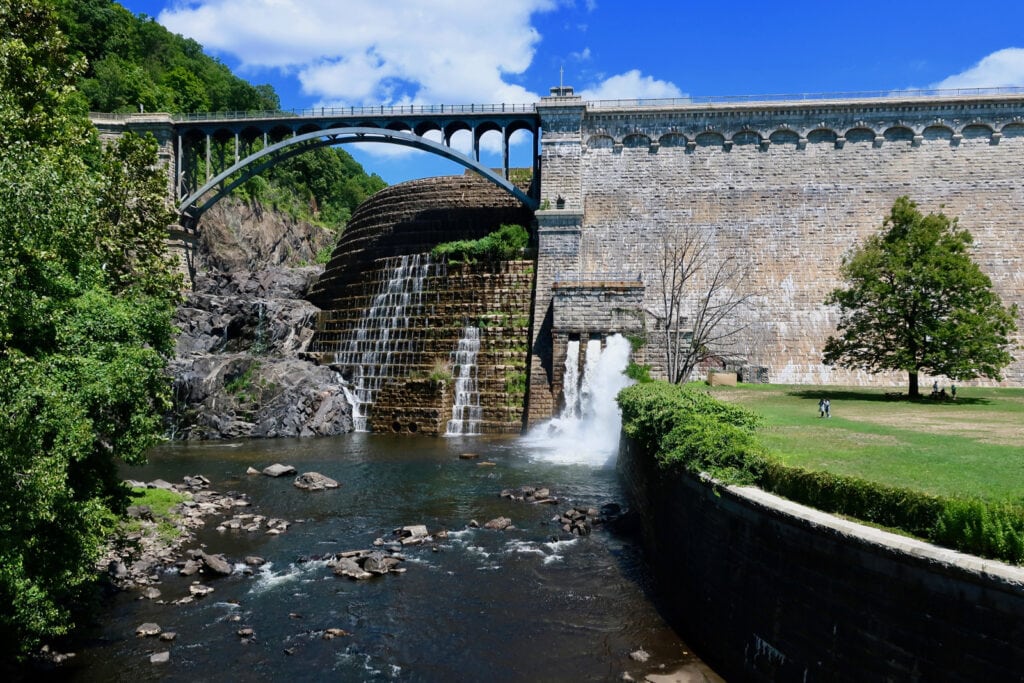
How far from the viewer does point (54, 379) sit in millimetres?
8883

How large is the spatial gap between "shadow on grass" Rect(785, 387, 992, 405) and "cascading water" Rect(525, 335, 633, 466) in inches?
281

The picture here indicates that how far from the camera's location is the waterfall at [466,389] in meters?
32.1

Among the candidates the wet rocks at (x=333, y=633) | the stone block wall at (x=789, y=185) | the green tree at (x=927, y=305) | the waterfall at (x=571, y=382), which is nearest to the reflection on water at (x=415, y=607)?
the wet rocks at (x=333, y=633)

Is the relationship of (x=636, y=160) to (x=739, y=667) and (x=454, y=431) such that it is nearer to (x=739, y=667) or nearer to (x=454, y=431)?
(x=454, y=431)

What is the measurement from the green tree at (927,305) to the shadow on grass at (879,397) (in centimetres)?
73

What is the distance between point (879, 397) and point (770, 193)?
589 inches

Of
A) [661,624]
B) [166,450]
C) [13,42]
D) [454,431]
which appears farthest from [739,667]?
[166,450]

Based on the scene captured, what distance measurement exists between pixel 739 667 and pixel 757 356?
25.9m

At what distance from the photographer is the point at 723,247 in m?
34.7

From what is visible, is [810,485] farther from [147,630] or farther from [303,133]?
[303,133]

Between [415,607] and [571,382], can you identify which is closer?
[415,607]

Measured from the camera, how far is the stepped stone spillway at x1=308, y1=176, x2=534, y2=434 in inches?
1283

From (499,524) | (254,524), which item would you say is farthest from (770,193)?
(254,524)

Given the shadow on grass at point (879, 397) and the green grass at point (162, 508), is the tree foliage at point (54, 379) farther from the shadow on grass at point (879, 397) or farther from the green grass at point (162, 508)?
the shadow on grass at point (879, 397)
